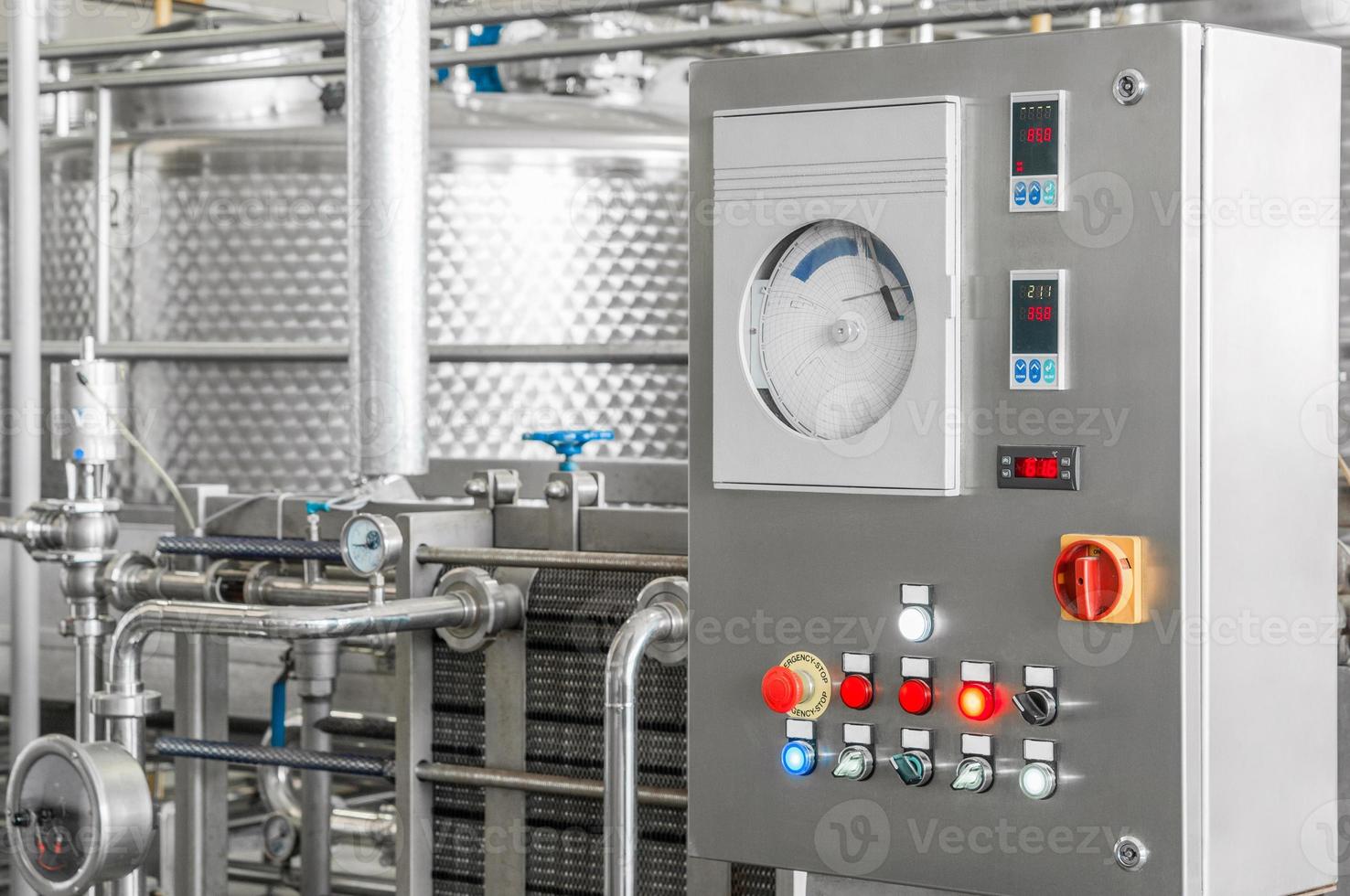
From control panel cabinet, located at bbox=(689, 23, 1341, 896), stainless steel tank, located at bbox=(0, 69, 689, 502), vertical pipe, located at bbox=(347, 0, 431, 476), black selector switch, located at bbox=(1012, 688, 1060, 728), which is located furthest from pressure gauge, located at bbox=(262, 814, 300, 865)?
black selector switch, located at bbox=(1012, 688, 1060, 728)

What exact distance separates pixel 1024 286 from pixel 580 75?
8.26 feet

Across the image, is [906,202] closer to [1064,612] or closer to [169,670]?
[1064,612]

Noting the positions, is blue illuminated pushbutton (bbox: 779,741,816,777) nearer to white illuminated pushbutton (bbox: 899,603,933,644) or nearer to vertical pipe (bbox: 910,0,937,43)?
white illuminated pushbutton (bbox: 899,603,933,644)

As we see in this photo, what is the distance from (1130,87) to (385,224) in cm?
121

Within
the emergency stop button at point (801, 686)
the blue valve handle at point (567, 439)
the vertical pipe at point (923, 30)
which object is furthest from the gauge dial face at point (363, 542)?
the vertical pipe at point (923, 30)

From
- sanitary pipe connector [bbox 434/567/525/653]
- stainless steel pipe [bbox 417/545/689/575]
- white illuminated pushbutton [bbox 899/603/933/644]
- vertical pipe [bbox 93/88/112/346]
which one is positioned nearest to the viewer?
white illuminated pushbutton [bbox 899/603/933/644]

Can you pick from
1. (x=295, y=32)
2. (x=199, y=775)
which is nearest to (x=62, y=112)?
(x=295, y=32)

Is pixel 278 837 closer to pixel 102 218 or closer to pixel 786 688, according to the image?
pixel 102 218

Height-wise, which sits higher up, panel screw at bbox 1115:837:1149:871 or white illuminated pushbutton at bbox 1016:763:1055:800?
white illuminated pushbutton at bbox 1016:763:1055:800

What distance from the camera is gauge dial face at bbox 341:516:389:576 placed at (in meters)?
2.49

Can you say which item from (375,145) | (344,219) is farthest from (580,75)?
(375,145)

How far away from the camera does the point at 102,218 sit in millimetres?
3850

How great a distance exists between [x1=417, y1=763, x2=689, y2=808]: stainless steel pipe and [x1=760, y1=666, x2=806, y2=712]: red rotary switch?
0.57 meters

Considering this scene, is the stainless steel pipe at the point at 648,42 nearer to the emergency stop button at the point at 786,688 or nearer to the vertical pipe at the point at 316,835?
the emergency stop button at the point at 786,688
